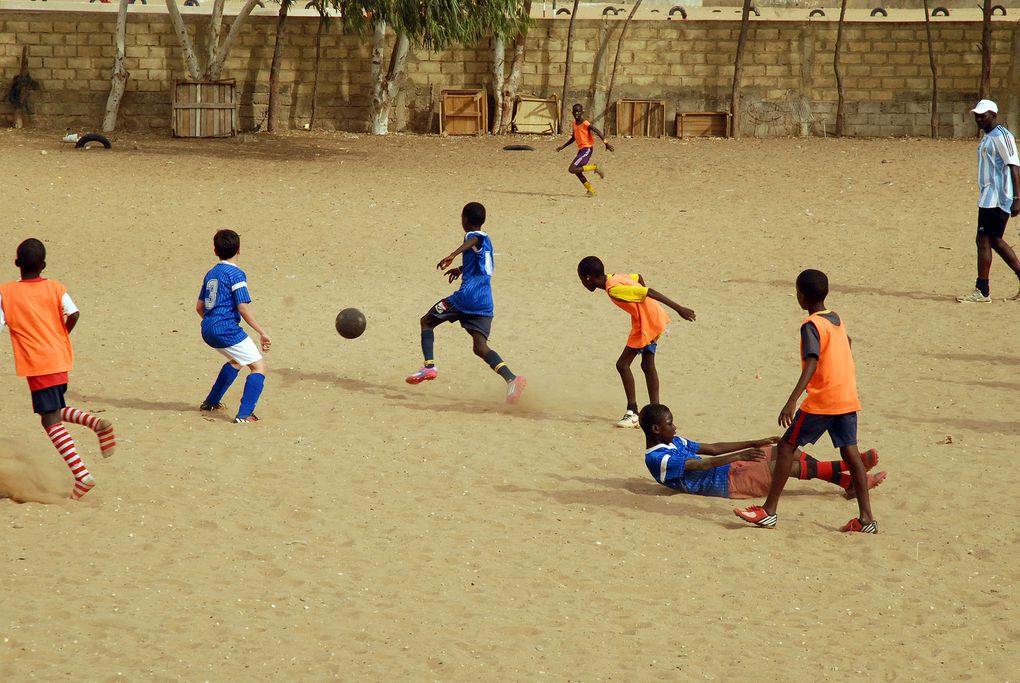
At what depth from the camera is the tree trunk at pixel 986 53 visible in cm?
2455

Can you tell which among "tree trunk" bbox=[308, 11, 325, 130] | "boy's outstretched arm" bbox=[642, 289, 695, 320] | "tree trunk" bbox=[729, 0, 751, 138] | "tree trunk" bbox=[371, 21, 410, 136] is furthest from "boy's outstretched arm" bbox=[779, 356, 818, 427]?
"tree trunk" bbox=[729, 0, 751, 138]

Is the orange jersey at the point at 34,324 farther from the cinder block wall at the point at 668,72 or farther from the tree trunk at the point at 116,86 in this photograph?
the cinder block wall at the point at 668,72

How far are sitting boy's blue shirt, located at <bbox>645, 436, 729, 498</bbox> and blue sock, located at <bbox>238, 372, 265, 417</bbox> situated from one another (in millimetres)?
2889

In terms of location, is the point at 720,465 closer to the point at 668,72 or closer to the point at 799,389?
the point at 799,389

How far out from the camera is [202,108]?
24.0m

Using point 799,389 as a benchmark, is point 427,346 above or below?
below

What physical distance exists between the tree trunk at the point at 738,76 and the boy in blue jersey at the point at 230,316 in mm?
19036

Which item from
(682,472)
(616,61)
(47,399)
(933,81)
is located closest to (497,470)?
(682,472)

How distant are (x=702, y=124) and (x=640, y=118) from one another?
4.38 ft

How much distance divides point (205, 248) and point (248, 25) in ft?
40.4

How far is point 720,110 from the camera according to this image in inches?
1043

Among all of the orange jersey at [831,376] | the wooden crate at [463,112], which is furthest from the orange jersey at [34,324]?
the wooden crate at [463,112]

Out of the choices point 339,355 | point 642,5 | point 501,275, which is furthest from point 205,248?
point 642,5

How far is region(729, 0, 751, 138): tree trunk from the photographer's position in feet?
83.7
